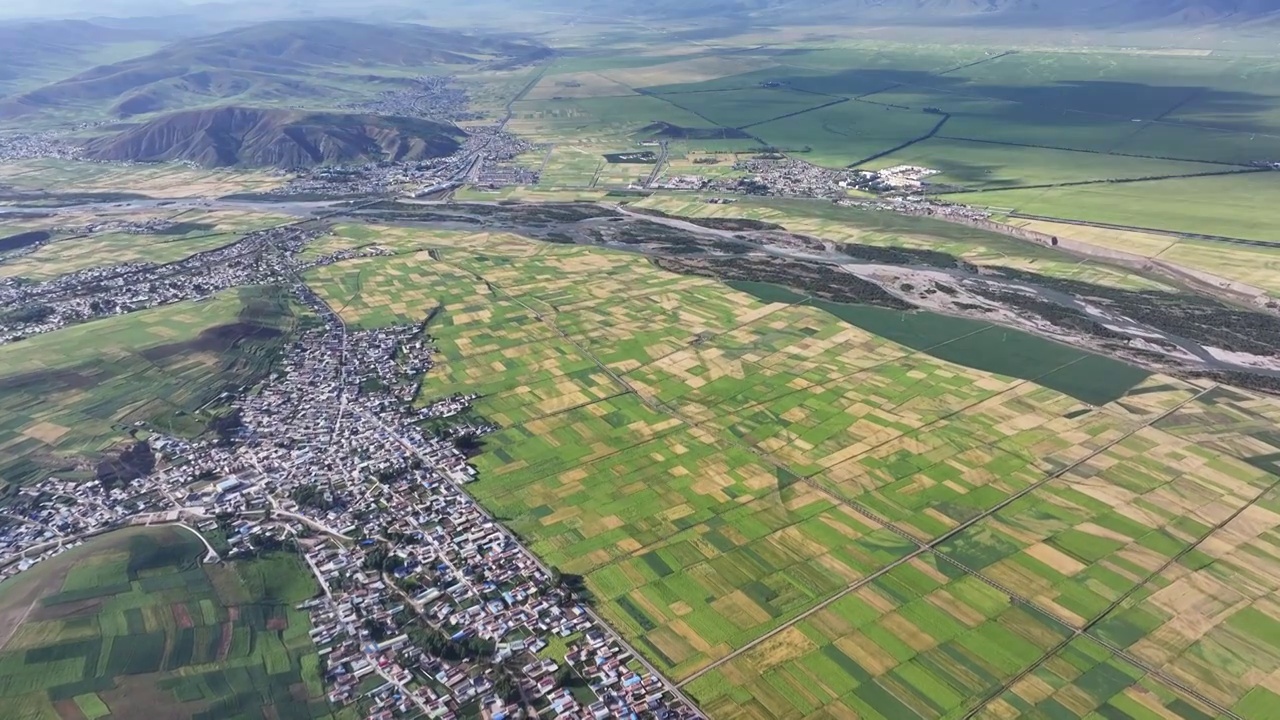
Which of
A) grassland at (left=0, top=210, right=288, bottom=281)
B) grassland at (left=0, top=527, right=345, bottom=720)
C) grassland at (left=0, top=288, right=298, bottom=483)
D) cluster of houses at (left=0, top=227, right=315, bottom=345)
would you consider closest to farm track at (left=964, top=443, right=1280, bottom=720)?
grassland at (left=0, top=527, right=345, bottom=720)

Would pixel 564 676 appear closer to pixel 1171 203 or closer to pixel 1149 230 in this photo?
pixel 1149 230

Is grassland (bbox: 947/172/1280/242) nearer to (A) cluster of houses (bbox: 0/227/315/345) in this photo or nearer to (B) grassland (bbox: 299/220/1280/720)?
(B) grassland (bbox: 299/220/1280/720)

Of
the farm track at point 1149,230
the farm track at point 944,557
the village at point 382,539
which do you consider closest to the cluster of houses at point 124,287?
the village at point 382,539

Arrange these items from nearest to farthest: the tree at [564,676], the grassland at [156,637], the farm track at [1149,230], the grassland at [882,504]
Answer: the grassland at [156,637]
the tree at [564,676]
the grassland at [882,504]
the farm track at [1149,230]

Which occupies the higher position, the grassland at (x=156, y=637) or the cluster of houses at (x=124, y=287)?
the cluster of houses at (x=124, y=287)

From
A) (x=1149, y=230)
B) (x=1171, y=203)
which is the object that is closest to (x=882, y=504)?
(x=1149, y=230)

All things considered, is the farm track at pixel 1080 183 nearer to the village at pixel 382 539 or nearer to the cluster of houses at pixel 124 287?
the village at pixel 382 539

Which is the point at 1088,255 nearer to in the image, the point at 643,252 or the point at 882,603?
the point at 643,252
